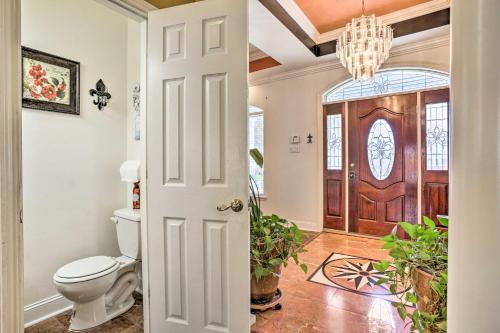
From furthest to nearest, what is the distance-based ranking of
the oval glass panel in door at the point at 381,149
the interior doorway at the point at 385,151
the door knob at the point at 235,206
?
the oval glass panel in door at the point at 381,149
the interior doorway at the point at 385,151
the door knob at the point at 235,206

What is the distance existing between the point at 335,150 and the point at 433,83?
60.1 inches

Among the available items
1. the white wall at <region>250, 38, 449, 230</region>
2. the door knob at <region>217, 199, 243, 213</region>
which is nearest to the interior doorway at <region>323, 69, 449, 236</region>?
the white wall at <region>250, 38, 449, 230</region>

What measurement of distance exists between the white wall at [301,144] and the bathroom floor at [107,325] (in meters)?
2.91

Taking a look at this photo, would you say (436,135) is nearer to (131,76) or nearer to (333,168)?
(333,168)

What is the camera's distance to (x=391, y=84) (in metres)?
3.61

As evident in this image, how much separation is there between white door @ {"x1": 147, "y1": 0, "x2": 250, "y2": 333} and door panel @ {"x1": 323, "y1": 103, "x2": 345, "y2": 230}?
2.93 metres

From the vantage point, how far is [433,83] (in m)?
3.32

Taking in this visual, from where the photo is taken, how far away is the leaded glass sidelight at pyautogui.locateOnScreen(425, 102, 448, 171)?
3225mm

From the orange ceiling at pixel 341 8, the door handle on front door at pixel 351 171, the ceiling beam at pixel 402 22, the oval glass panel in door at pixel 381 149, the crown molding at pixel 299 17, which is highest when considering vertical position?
the orange ceiling at pixel 341 8

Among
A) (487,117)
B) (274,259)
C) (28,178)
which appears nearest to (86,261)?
(28,178)

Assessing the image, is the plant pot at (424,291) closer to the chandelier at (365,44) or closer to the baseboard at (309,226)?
the chandelier at (365,44)

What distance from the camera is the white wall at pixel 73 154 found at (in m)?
1.91

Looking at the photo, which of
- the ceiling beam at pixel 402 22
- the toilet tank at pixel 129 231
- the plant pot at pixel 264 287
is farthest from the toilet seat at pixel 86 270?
the ceiling beam at pixel 402 22

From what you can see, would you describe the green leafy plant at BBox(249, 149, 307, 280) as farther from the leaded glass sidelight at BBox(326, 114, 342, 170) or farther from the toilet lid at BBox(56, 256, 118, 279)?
the leaded glass sidelight at BBox(326, 114, 342, 170)
